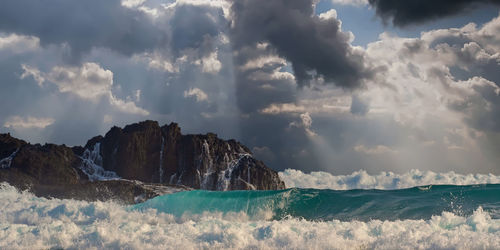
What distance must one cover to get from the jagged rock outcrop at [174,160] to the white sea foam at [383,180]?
63.9 ft

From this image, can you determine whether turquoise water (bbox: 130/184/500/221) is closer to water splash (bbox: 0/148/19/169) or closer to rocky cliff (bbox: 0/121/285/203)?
rocky cliff (bbox: 0/121/285/203)

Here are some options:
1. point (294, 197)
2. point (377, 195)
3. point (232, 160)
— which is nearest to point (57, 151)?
point (232, 160)

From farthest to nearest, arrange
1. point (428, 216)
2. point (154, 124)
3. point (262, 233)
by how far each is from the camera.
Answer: point (154, 124) < point (428, 216) < point (262, 233)

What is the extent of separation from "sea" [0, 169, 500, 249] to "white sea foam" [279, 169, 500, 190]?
40.0 meters

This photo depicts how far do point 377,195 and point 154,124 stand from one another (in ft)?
140

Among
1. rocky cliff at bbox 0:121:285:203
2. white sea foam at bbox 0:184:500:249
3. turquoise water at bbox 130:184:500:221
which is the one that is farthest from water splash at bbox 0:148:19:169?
white sea foam at bbox 0:184:500:249

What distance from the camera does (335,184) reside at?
8512 cm

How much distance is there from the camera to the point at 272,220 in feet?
80.5

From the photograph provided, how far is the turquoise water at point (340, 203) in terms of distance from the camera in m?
22.0

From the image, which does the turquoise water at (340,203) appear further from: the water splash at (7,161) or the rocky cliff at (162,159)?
the water splash at (7,161)

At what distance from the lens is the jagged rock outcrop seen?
5912 cm

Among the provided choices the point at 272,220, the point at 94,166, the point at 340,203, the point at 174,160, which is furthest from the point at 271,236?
the point at 94,166

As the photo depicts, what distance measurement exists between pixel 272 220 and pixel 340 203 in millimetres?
4196

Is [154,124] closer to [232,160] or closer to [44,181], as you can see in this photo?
[232,160]
